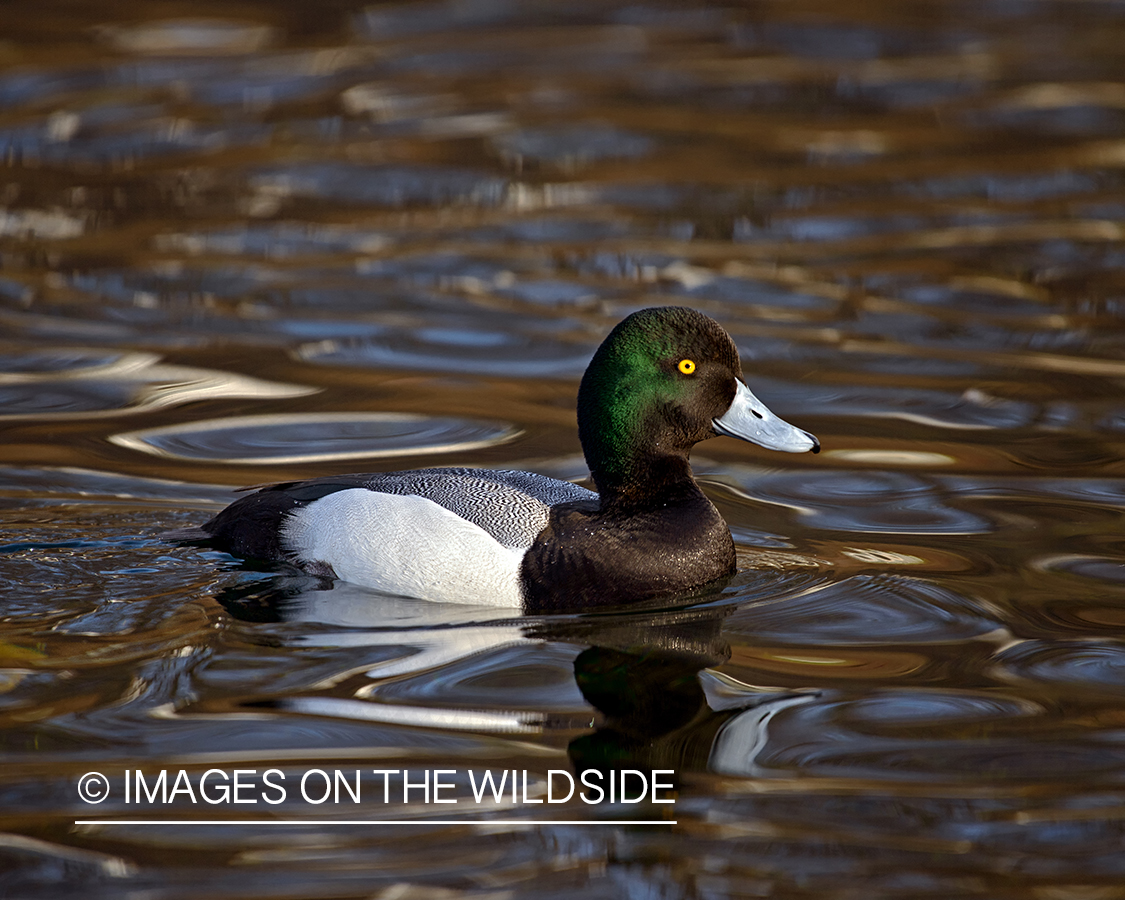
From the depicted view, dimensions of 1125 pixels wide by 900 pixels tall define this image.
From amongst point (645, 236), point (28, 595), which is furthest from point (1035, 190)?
point (28, 595)

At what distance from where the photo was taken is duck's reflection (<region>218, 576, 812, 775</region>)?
4.74m

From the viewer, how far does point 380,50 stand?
52.0 ft

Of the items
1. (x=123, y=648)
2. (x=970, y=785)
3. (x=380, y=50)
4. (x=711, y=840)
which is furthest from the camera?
(x=380, y=50)

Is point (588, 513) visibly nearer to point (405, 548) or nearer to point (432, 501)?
point (432, 501)

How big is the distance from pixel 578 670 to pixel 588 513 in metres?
0.83

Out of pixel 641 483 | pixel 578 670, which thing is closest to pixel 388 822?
pixel 578 670

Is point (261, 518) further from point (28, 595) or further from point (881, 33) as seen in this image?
point (881, 33)

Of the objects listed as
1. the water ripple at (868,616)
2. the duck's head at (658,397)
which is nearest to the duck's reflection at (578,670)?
the water ripple at (868,616)

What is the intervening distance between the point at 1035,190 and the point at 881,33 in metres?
4.79

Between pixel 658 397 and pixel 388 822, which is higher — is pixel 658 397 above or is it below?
above

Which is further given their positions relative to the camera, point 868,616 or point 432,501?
point 432,501

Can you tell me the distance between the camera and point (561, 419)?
812 cm

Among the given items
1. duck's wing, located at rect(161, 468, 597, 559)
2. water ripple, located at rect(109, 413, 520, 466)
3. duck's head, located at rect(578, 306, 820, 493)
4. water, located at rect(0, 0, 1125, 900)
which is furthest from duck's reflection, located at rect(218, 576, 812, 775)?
water ripple, located at rect(109, 413, 520, 466)

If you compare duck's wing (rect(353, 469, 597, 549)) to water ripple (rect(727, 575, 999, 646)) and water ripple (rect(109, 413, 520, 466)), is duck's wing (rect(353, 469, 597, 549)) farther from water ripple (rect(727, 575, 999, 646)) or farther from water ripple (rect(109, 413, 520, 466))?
water ripple (rect(109, 413, 520, 466))
